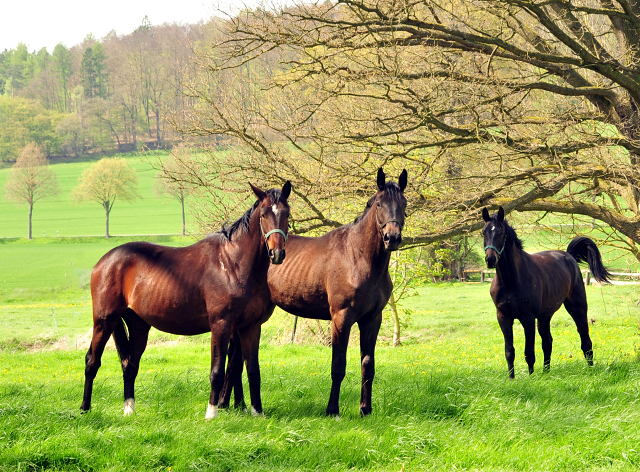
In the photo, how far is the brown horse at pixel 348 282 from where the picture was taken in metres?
6.44

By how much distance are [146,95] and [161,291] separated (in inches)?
3345

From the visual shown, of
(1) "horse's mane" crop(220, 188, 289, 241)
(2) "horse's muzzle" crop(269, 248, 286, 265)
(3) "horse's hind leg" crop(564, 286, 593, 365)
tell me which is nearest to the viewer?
(2) "horse's muzzle" crop(269, 248, 286, 265)

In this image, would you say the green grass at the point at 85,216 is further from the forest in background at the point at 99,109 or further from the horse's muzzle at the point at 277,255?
the horse's muzzle at the point at 277,255

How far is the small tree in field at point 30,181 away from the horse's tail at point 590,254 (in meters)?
62.8

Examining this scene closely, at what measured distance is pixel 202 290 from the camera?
261 inches

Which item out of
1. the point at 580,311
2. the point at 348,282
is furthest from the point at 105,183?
the point at 348,282

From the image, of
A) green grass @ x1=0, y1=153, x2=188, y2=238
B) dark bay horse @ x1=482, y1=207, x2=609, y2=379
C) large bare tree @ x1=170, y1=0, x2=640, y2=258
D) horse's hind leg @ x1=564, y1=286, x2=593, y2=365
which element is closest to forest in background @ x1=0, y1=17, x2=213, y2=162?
green grass @ x1=0, y1=153, x2=188, y2=238

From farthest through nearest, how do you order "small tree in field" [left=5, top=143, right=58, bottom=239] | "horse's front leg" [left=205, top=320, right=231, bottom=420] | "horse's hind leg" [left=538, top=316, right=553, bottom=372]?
"small tree in field" [left=5, top=143, right=58, bottom=239]
"horse's hind leg" [left=538, top=316, right=553, bottom=372]
"horse's front leg" [left=205, top=320, right=231, bottom=420]

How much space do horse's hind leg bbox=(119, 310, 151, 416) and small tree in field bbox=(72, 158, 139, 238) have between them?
59.2 metres

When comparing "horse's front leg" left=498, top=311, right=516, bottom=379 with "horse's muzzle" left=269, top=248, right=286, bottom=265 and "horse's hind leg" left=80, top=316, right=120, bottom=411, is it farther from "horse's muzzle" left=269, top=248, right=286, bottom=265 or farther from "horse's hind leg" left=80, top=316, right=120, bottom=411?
"horse's hind leg" left=80, top=316, right=120, bottom=411

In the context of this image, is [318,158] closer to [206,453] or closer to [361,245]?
[361,245]

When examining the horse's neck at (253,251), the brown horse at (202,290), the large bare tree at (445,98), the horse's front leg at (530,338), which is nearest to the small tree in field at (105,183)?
the large bare tree at (445,98)

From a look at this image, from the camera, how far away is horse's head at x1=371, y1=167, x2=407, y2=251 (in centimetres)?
613

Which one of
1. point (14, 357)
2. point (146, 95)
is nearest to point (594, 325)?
point (14, 357)
